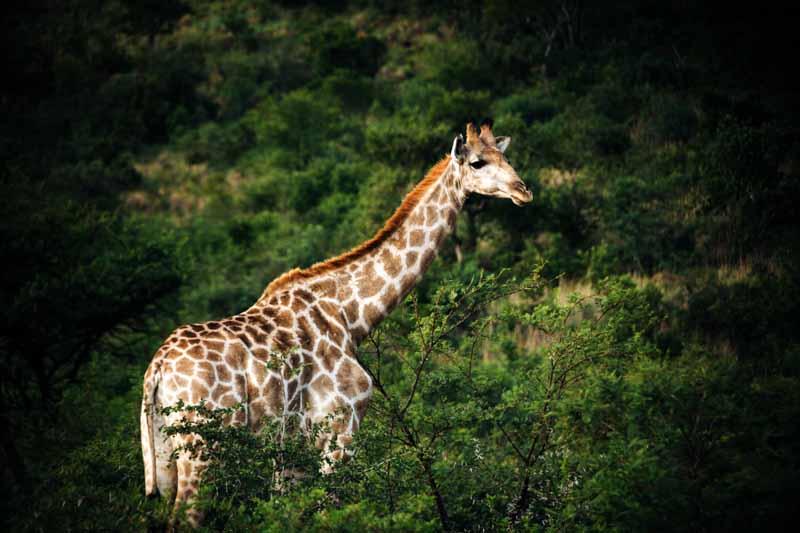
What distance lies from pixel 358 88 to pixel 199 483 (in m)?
27.0

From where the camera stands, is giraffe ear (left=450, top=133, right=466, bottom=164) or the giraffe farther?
giraffe ear (left=450, top=133, right=466, bottom=164)

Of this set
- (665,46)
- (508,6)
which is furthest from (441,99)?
(508,6)

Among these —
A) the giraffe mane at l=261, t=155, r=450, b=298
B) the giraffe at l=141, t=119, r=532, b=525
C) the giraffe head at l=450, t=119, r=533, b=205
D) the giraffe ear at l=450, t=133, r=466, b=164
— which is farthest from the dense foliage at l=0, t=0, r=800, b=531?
the giraffe ear at l=450, t=133, r=466, b=164

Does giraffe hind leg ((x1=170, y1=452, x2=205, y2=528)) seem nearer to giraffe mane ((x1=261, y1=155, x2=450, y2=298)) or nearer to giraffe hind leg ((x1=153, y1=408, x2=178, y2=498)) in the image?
giraffe hind leg ((x1=153, y1=408, x2=178, y2=498))

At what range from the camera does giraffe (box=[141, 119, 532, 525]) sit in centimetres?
622

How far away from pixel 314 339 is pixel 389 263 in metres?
1.19

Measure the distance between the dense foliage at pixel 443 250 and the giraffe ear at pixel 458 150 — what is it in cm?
123

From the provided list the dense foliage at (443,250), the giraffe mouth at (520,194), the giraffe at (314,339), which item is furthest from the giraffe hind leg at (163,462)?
the giraffe mouth at (520,194)

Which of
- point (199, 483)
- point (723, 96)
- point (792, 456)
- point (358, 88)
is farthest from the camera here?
point (358, 88)

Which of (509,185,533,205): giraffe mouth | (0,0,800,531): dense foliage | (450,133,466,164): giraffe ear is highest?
(450,133,466,164): giraffe ear

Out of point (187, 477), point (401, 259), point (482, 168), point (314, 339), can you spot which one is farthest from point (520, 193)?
point (187, 477)

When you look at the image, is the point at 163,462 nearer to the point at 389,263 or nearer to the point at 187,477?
the point at 187,477

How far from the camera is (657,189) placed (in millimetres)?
17656

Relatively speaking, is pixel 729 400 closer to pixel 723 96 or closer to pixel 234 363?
pixel 234 363
